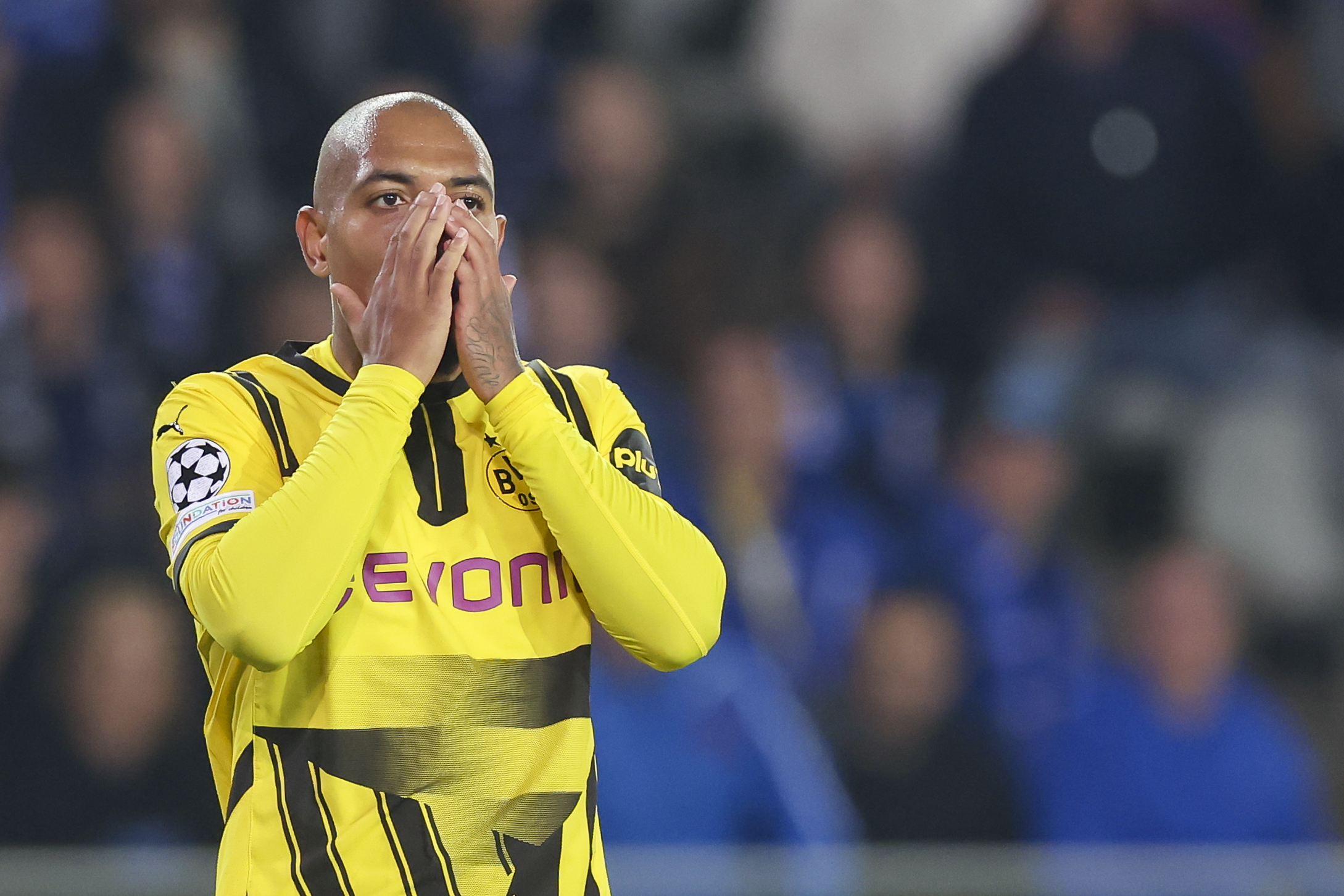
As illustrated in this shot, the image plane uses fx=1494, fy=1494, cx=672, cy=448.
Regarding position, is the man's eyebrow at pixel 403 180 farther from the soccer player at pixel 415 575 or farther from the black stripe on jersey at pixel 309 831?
the black stripe on jersey at pixel 309 831

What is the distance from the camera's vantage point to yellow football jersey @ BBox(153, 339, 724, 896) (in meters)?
1.66

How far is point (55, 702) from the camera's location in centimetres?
449

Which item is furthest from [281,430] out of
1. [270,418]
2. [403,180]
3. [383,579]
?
[403,180]

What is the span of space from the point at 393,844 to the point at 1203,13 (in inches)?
Result: 188

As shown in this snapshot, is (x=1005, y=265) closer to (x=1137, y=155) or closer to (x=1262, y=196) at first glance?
(x=1137, y=155)

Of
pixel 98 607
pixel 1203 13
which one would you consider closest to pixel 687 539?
pixel 98 607

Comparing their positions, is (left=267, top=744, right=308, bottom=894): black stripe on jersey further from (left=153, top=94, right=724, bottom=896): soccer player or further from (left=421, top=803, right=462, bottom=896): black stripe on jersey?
(left=421, top=803, right=462, bottom=896): black stripe on jersey

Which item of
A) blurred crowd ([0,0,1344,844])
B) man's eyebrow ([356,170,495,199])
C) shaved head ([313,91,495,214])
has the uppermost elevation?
shaved head ([313,91,495,214])

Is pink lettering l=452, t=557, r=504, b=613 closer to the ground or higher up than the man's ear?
closer to the ground

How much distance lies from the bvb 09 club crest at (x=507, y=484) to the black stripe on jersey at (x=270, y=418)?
0.23 meters

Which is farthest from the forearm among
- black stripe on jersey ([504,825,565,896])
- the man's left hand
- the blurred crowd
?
the blurred crowd

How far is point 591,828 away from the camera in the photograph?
5.88 ft

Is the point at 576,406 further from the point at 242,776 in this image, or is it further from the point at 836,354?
the point at 836,354

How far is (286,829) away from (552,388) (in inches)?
24.6
